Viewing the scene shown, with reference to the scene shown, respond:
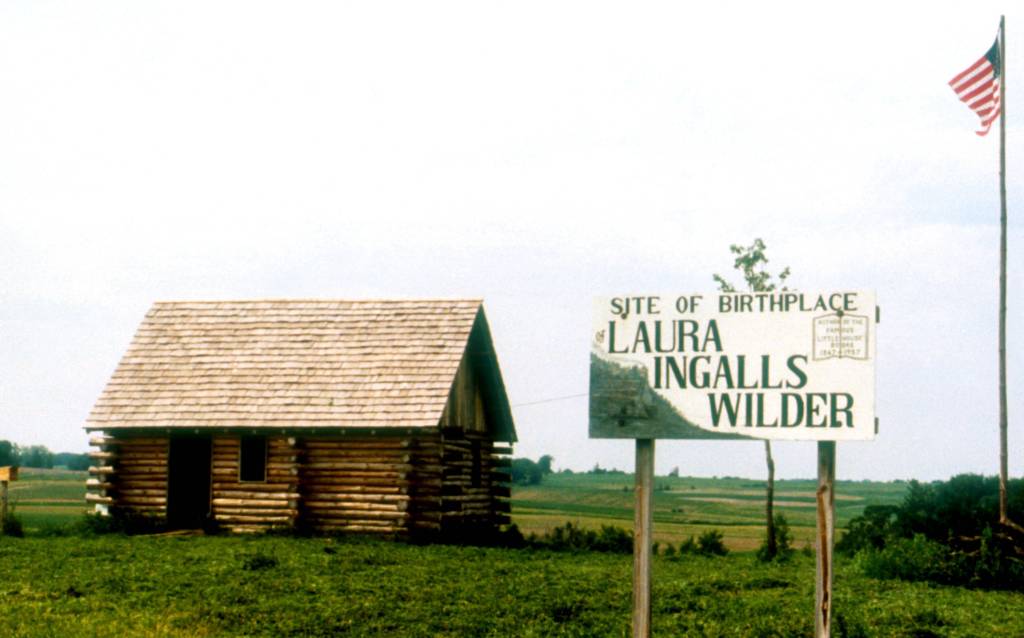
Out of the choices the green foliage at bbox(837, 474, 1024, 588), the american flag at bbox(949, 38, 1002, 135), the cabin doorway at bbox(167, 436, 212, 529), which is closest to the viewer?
the green foliage at bbox(837, 474, 1024, 588)

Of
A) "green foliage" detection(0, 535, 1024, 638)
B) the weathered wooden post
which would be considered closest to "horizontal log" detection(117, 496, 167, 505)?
the weathered wooden post

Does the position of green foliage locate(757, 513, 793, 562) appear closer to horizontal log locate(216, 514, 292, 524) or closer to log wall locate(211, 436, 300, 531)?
log wall locate(211, 436, 300, 531)

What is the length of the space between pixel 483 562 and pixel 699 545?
7.57 metres

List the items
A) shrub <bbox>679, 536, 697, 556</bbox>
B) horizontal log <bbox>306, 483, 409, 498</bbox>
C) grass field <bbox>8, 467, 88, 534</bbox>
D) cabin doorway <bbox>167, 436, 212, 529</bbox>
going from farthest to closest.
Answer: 1. grass field <bbox>8, 467, 88, 534</bbox>
2. cabin doorway <bbox>167, 436, 212, 529</bbox>
3. shrub <bbox>679, 536, 697, 556</bbox>
4. horizontal log <bbox>306, 483, 409, 498</bbox>

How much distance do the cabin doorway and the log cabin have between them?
0.15 feet

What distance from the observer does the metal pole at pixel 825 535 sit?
349 inches

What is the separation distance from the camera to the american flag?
22.1 m

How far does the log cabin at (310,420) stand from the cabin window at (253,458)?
0.03 meters

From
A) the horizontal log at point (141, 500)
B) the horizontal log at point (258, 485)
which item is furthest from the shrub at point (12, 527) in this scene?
the horizontal log at point (258, 485)

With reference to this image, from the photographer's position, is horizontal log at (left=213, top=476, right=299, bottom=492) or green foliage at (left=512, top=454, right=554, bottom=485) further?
green foliage at (left=512, top=454, right=554, bottom=485)

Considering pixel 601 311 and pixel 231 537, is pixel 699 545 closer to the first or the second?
pixel 231 537

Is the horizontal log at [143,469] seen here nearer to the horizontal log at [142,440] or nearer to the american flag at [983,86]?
the horizontal log at [142,440]

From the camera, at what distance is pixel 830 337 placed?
906cm

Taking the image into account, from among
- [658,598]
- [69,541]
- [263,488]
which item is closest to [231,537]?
[263,488]
